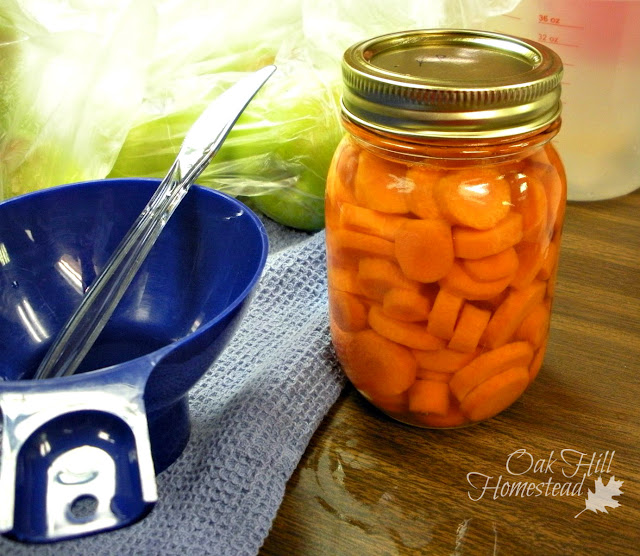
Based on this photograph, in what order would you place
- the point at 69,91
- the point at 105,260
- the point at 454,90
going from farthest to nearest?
the point at 69,91 → the point at 105,260 → the point at 454,90

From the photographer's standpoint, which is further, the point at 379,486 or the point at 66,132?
the point at 66,132

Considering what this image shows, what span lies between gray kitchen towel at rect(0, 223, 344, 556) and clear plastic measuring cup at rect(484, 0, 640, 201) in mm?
276

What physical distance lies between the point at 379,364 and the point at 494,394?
0.21 feet

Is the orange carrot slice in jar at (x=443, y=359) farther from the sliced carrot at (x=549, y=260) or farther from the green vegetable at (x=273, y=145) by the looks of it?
the green vegetable at (x=273, y=145)

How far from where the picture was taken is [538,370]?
1.38 ft

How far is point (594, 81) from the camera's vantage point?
59 centimetres

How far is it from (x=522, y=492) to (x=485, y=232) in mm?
137

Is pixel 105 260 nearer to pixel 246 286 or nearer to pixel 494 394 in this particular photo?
pixel 246 286

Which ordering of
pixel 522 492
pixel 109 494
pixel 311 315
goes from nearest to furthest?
1. pixel 109 494
2. pixel 522 492
3. pixel 311 315

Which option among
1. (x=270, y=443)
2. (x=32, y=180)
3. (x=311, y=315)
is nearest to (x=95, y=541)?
(x=270, y=443)

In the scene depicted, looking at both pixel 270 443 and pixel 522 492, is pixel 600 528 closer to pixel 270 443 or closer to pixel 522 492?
pixel 522 492

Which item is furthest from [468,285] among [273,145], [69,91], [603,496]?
[69,91]

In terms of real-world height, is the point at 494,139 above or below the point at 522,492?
above

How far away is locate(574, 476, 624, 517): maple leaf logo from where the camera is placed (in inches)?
13.9
